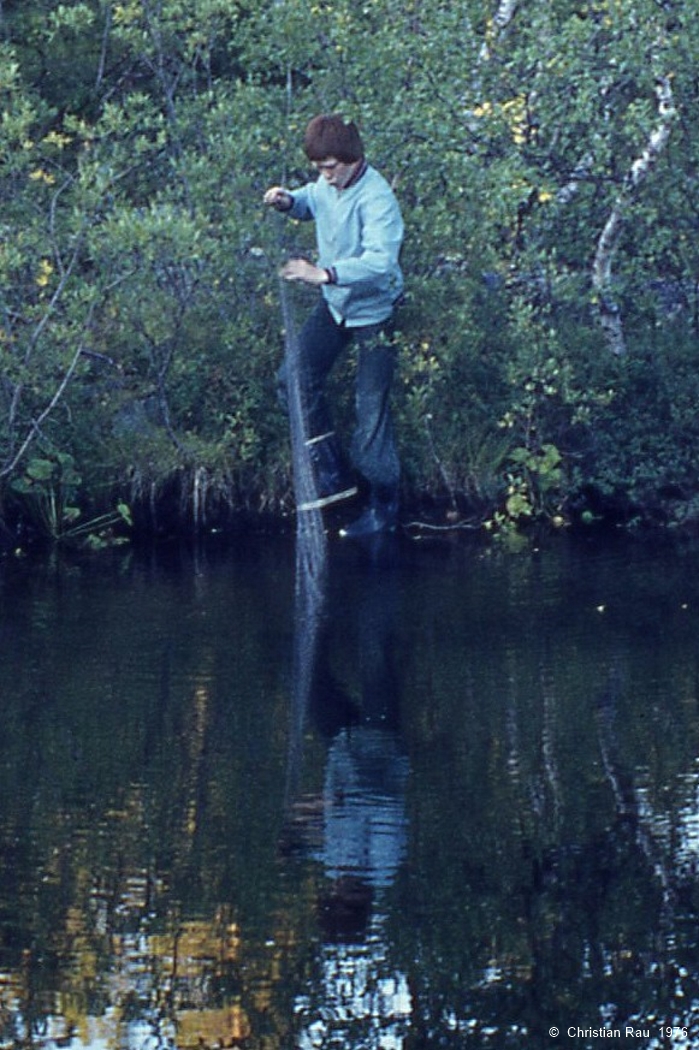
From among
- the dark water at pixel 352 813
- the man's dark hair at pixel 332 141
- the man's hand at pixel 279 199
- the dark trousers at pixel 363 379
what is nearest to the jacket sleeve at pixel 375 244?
the man's dark hair at pixel 332 141

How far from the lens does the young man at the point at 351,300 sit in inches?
416

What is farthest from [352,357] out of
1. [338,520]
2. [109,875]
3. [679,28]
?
[109,875]

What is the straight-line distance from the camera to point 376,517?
1166 centimetres

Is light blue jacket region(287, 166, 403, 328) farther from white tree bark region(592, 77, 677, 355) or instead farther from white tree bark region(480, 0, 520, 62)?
white tree bark region(480, 0, 520, 62)

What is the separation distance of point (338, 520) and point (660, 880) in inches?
245

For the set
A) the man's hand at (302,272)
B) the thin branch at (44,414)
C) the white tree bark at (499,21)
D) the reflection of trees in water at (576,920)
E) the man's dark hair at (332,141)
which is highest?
the white tree bark at (499,21)

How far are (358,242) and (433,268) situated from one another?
1448 mm

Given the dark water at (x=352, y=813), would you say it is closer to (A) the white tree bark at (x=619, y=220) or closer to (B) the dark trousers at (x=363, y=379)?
(B) the dark trousers at (x=363, y=379)

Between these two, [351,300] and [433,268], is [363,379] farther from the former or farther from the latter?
[433,268]

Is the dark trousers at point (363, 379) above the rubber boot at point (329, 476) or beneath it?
above

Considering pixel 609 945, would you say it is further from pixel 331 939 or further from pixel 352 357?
pixel 352 357

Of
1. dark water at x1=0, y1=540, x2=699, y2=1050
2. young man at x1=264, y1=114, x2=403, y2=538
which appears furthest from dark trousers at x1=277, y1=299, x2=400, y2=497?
dark water at x1=0, y1=540, x2=699, y2=1050

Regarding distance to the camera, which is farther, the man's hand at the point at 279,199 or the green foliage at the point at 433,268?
the green foliage at the point at 433,268

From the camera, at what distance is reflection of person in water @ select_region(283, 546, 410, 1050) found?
5.05m
